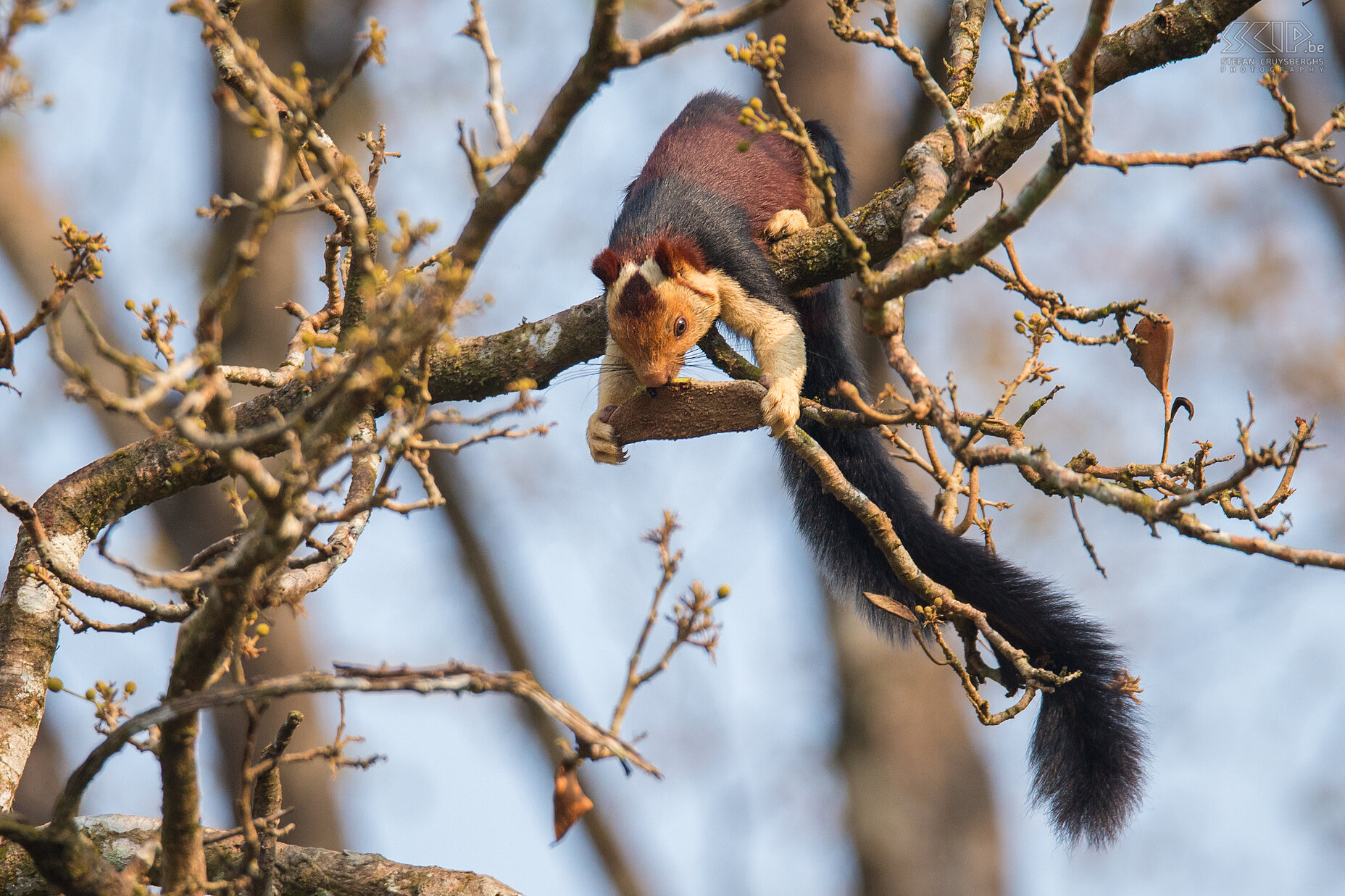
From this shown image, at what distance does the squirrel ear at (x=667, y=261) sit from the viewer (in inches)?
127

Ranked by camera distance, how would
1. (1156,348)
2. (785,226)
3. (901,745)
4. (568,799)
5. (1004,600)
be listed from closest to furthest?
1. (568,799)
2. (1156,348)
3. (1004,600)
4. (785,226)
5. (901,745)

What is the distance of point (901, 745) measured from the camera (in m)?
6.48

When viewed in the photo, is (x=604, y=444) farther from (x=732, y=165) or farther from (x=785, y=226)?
(x=732, y=165)

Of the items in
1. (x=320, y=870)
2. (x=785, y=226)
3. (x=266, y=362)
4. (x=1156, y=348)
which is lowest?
(x=320, y=870)

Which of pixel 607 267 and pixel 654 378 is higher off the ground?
pixel 607 267

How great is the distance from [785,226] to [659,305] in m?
0.68

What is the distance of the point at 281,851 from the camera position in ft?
7.23

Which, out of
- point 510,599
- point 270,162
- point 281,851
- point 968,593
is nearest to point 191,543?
point 510,599

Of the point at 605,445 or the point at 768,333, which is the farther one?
the point at 768,333

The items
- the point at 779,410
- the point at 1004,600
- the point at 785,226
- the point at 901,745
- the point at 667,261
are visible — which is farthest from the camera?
the point at 901,745

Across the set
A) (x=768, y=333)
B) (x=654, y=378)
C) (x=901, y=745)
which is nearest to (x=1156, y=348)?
(x=768, y=333)

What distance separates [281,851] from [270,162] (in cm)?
159

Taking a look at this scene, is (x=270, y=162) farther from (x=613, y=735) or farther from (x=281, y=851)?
(x=281, y=851)

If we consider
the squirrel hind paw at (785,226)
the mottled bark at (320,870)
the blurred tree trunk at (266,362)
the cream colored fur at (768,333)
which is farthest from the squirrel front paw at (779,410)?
the blurred tree trunk at (266,362)
